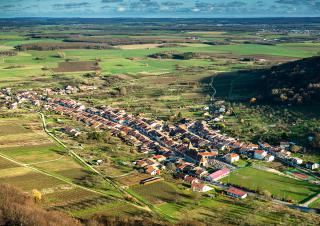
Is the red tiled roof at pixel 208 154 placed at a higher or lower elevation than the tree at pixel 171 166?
higher

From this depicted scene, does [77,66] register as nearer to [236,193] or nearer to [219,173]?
[219,173]

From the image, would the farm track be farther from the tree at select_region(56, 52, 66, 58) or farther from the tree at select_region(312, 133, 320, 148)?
the tree at select_region(56, 52, 66, 58)

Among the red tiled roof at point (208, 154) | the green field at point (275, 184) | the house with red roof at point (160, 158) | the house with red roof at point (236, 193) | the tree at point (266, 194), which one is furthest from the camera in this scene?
the red tiled roof at point (208, 154)

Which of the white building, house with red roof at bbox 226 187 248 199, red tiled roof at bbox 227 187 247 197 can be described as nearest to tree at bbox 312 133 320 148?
the white building

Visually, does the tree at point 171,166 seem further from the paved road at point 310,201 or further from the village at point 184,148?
the paved road at point 310,201

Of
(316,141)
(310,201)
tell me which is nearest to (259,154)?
(316,141)

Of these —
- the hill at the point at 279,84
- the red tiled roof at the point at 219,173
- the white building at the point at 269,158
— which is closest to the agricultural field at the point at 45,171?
the red tiled roof at the point at 219,173
